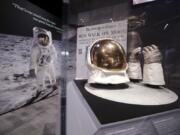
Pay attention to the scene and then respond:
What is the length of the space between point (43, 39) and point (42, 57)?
0.24 metres

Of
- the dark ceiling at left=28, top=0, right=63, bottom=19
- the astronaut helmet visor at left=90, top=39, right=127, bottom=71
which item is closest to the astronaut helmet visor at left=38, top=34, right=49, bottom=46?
the dark ceiling at left=28, top=0, right=63, bottom=19

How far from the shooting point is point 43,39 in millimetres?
2062

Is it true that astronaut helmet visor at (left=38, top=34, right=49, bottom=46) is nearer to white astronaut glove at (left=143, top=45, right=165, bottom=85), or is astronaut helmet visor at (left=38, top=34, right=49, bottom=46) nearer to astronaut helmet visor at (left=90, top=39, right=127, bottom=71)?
astronaut helmet visor at (left=90, top=39, right=127, bottom=71)

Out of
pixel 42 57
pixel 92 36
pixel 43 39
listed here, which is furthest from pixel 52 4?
pixel 92 36

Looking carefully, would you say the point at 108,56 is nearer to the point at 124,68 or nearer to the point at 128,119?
the point at 124,68

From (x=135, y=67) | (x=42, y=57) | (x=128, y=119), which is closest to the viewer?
(x=128, y=119)

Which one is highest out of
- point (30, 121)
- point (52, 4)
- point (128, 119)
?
point (52, 4)

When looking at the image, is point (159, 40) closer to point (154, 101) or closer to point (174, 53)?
point (174, 53)

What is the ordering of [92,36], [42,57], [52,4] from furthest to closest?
1. [42,57]
2. [52,4]
3. [92,36]

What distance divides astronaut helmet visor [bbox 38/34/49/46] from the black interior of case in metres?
1.62

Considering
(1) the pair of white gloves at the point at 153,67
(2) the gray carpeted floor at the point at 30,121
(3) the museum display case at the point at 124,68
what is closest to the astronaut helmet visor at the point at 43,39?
(2) the gray carpeted floor at the point at 30,121

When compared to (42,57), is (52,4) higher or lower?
higher

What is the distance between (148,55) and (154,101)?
259 millimetres

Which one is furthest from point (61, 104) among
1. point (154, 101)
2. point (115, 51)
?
point (154, 101)
